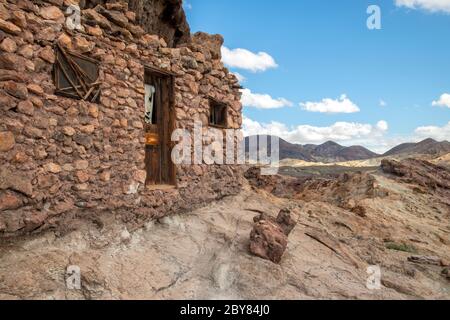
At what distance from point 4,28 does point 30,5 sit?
0.47 meters

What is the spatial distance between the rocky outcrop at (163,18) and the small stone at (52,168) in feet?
18.9

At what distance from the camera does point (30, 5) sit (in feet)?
13.0

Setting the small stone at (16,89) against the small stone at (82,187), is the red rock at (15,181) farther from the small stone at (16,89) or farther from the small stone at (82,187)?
the small stone at (16,89)

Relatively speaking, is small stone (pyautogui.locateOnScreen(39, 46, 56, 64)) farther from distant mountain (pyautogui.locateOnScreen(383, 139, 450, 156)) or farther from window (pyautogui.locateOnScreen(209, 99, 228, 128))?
distant mountain (pyautogui.locateOnScreen(383, 139, 450, 156))

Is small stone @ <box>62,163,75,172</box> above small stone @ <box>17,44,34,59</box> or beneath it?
beneath

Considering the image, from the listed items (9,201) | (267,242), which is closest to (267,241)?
(267,242)

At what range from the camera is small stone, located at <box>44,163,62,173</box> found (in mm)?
4113

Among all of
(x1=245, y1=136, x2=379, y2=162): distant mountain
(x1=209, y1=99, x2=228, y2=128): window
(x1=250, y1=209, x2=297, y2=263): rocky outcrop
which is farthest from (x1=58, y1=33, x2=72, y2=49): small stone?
(x1=245, y1=136, x2=379, y2=162): distant mountain

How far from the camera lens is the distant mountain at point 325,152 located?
188 ft

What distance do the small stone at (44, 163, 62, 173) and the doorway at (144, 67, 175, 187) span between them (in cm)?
186

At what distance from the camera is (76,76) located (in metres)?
4.50

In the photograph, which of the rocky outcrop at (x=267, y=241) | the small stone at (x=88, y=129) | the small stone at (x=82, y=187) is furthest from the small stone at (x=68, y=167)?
the rocky outcrop at (x=267, y=241)
